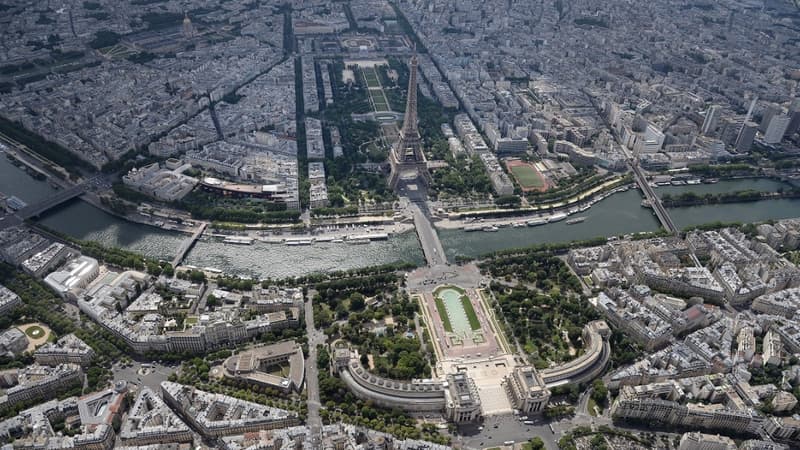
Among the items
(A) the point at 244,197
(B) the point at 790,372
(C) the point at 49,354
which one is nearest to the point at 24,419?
(C) the point at 49,354

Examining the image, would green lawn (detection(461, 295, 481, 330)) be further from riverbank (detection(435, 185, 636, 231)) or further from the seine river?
riverbank (detection(435, 185, 636, 231))

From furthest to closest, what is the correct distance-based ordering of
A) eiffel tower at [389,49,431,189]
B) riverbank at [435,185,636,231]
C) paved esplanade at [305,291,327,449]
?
1. eiffel tower at [389,49,431,189]
2. riverbank at [435,185,636,231]
3. paved esplanade at [305,291,327,449]

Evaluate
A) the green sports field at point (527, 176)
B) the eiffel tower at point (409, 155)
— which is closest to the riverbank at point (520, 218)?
the green sports field at point (527, 176)

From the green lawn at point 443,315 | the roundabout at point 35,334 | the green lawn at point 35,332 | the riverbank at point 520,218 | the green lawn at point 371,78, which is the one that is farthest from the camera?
the green lawn at point 371,78

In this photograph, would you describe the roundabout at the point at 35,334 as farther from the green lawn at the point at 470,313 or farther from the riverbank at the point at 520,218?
the riverbank at the point at 520,218

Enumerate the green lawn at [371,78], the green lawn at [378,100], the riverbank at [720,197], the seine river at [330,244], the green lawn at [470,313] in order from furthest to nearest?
the green lawn at [371,78], the green lawn at [378,100], the riverbank at [720,197], the seine river at [330,244], the green lawn at [470,313]

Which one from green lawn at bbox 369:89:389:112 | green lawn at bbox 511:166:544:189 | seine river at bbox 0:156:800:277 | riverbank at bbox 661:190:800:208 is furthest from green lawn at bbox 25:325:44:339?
riverbank at bbox 661:190:800:208
